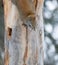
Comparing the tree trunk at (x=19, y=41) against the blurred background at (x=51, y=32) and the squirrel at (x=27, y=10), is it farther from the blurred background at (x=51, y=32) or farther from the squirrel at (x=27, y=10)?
the blurred background at (x=51, y=32)

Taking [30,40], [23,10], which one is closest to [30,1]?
[23,10]

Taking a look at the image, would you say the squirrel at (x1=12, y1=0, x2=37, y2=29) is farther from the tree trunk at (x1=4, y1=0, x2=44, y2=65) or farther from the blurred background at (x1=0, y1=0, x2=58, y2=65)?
the blurred background at (x1=0, y1=0, x2=58, y2=65)

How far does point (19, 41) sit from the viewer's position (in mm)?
917

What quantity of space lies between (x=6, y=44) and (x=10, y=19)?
0.11m

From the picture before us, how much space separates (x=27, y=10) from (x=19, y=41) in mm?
131

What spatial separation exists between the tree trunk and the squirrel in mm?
18

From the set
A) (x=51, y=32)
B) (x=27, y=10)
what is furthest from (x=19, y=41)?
(x=51, y=32)

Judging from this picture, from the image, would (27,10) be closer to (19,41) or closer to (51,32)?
(19,41)

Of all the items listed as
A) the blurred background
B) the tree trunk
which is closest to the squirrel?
the tree trunk

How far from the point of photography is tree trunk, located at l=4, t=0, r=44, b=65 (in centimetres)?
91

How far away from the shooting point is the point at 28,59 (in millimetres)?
918

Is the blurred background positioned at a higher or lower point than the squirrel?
lower

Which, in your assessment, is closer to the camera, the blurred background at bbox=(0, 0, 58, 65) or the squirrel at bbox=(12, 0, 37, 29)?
the squirrel at bbox=(12, 0, 37, 29)

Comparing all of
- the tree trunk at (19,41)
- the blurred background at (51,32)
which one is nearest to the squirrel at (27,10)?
the tree trunk at (19,41)
